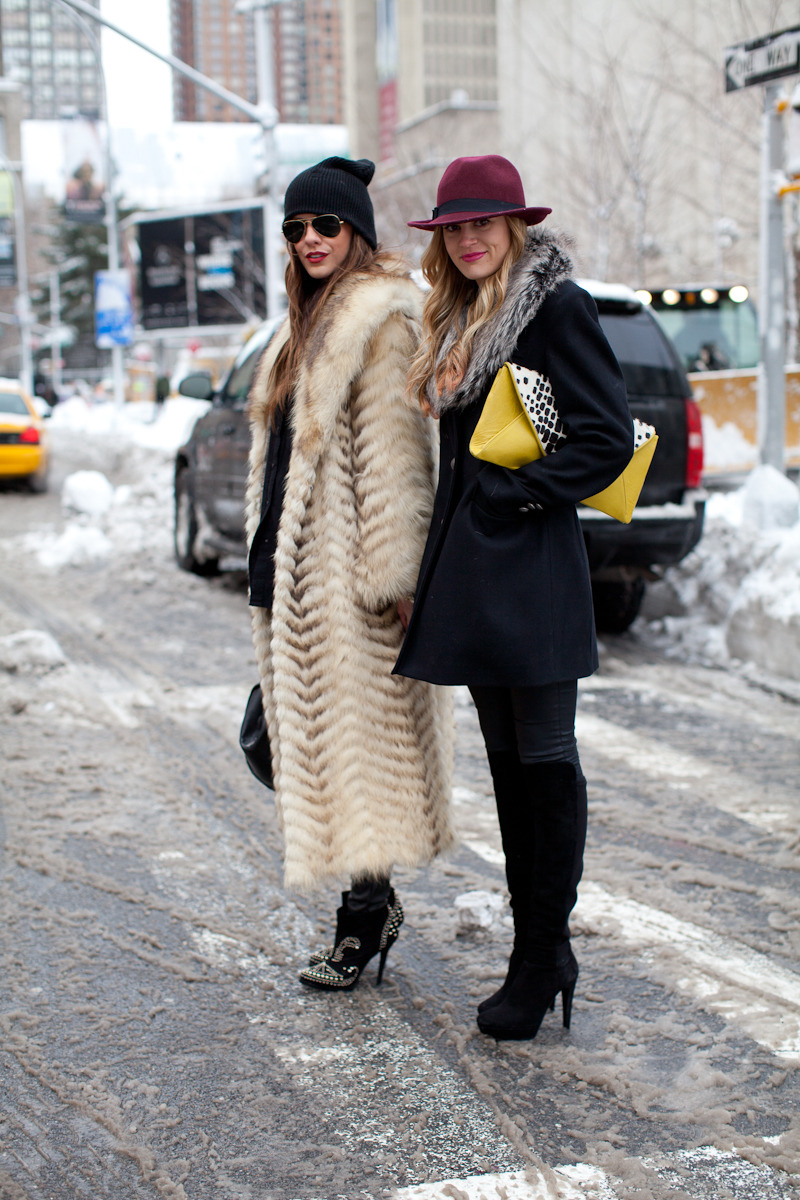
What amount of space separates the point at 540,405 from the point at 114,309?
31091 mm

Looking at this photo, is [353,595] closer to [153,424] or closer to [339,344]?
[339,344]

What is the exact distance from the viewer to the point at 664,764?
5078 millimetres

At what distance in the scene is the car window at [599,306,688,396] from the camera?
6.87 m

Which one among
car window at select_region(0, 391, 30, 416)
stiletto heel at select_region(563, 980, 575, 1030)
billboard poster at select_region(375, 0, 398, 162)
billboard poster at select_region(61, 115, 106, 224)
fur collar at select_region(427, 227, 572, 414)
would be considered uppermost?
billboard poster at select_region(375, 0, 398, 162)

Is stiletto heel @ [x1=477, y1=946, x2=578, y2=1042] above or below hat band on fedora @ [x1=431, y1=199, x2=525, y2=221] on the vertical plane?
below

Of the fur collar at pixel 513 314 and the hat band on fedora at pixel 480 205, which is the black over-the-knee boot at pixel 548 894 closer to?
the fur collar at pixel 513 314

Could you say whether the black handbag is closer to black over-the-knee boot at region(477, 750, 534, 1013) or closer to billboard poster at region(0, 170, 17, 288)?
black over-the-knee boot at region(477, 750, 534, 1013)

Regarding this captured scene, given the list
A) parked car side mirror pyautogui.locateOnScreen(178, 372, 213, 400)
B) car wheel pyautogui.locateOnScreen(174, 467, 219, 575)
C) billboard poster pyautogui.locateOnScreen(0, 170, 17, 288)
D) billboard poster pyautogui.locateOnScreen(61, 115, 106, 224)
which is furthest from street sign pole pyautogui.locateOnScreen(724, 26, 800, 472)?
billboard poster pyautogui.locateOnScreen(0, 170, 17, 288)

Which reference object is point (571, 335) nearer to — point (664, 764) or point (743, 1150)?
point (743, 1150)

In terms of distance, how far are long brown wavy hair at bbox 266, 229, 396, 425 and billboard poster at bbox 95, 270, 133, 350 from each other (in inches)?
1174

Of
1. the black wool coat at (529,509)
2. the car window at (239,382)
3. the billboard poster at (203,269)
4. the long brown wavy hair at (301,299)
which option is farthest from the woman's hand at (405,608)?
the billboard poster at (203,269)

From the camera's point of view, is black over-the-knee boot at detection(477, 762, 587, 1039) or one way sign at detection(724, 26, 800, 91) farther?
one way sign at detection(724, 26, 800, 91)

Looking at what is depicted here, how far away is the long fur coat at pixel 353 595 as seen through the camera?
283 cm

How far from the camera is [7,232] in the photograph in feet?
170
